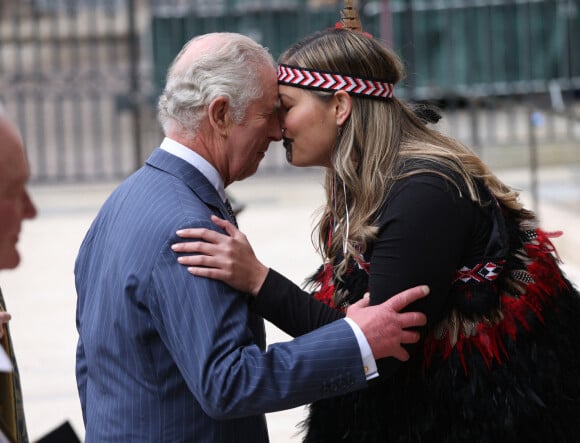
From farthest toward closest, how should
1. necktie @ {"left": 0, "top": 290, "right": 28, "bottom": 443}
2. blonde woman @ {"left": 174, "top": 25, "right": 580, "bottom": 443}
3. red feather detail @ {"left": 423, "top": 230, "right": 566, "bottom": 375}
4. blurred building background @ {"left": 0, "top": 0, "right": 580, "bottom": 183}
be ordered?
1. blurred building background @ {"left": 0, "top": 0, "right": 580, "bottom": 183}
2. red feather detail @ {"left": 423, "top": 230, "right": 566, "bottom": 375}
3. blonde woman @ {"left": 174, "top": 25, "right": 580, "bottom": 443}
4. necktie @ {"left": 0, "top": 290, "right": 28, "bottom": 443}

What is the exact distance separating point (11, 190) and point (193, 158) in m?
0.72

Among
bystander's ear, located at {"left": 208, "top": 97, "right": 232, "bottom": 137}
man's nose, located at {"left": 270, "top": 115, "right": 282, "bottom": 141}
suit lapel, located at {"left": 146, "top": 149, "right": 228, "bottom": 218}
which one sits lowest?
suit lapel, located at {"left": 146, "top": 149, "right": 228, "bottom": 218}

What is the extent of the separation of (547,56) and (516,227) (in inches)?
475

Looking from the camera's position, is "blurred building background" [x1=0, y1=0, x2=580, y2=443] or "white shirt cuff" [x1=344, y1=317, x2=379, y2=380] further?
"blurred building background" [x1=0, y1=0, x2=580, y2=443]

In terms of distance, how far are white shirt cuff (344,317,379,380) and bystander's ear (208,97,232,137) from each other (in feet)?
1.80

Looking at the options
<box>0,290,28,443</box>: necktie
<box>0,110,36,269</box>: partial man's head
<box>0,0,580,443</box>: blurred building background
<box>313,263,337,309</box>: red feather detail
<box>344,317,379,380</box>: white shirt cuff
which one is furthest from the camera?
<box>0,0,580,443</box>: blurred building background

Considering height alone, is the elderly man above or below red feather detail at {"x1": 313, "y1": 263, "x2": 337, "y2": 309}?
above

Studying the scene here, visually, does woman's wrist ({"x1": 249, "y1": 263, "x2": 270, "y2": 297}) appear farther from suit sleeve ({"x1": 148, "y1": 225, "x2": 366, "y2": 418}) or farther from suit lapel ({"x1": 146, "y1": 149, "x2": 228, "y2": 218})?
suit lapel ({"x1": 146, "y1": 149, "x2": 228, "y2": 218})

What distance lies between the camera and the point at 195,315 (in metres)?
2.30

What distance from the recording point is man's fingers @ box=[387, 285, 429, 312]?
245cm

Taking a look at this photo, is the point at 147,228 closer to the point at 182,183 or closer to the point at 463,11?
the point at 182,183

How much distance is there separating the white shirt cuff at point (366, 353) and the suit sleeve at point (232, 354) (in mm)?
12

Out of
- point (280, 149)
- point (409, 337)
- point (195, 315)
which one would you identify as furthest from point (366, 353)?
point (280, 149)

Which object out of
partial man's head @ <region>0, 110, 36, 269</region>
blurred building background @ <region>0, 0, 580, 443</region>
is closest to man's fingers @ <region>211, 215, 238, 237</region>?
partial man's head @ <region>0, 110, 36, 269</region>
